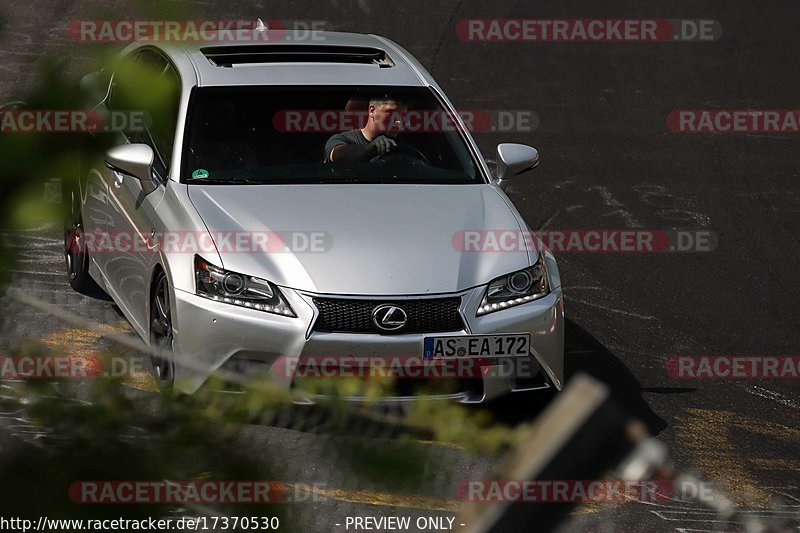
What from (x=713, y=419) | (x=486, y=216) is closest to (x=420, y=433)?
(x=486, y=216)

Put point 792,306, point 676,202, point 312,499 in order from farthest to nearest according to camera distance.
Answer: point 676,202 < point 792,306 < point 312,499

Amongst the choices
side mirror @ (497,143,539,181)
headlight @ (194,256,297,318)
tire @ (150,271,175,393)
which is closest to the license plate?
headlight @ (194,256,297,318)

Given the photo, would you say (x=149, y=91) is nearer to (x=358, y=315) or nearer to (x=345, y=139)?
(x=358, y=315)

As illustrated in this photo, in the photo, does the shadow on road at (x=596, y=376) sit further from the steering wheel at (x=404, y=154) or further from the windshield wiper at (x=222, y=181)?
the windshield wiper at (x=222, y=181)

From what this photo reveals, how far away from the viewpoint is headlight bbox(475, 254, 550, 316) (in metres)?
6.31

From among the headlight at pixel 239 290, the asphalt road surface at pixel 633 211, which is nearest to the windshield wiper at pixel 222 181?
the headlight at pixel 239 290

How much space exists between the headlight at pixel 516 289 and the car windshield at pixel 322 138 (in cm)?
99

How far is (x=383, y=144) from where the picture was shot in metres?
7.49

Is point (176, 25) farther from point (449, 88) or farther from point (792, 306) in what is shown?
point (449, 88)

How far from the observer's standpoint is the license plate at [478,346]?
6.07 meters

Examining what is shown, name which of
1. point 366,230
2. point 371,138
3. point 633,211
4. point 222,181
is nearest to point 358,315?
point 366,230

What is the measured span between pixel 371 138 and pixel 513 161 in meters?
0.83

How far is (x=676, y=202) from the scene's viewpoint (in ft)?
37.7

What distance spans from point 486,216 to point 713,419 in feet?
5.41
